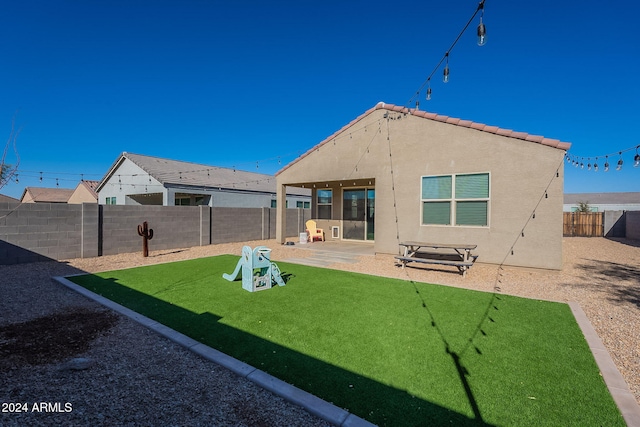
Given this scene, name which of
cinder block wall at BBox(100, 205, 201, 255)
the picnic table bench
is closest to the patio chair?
cinder block wall at BBox(100, 205, 201, 255)

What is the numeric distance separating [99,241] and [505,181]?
519 inches

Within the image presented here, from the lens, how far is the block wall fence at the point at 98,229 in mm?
8422

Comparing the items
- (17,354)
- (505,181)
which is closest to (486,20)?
(505,181)

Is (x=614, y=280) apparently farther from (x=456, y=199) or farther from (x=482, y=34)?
(x=482, y=34)

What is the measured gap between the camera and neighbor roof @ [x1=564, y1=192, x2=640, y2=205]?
39.9 metres

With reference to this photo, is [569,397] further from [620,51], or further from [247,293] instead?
[620,51]

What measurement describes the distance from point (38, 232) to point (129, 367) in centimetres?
897

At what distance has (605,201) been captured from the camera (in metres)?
41.1

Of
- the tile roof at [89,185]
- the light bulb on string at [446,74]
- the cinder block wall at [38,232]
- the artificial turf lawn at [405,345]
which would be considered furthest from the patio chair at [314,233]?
the tile roof at [89,185]

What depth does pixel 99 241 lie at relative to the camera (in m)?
10.0

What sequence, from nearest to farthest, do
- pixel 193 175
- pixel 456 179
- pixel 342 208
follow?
pixel 456 179 < pixel 342 208 < pixel 193 175

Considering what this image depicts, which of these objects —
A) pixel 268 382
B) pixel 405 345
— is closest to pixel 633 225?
pixel 405 345

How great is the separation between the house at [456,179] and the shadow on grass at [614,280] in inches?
36.9

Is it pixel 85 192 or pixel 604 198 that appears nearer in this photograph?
pixel 85 192
